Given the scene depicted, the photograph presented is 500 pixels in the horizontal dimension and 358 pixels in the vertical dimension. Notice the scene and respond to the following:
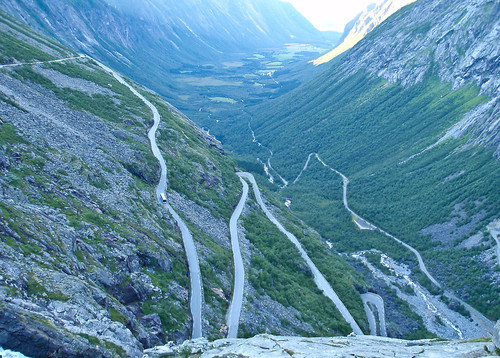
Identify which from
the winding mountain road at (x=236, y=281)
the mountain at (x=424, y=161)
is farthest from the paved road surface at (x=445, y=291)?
the winding mountain road at (x=236, y=281)

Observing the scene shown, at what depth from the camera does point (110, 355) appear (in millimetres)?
24172

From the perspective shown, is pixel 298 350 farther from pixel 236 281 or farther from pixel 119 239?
pixel 236 281

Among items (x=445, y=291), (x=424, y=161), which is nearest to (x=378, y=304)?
(x=445, y=291)

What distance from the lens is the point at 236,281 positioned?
51844 millimetres

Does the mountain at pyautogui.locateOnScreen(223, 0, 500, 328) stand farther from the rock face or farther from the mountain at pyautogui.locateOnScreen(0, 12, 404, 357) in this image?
the rock face

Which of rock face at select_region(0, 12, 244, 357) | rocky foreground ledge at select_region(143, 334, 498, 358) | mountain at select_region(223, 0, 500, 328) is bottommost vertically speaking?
rocky foreground ledge at select_region(143, 334, 498, 358)

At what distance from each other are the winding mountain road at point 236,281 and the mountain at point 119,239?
872 mm

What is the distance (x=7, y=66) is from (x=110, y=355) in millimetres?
70587

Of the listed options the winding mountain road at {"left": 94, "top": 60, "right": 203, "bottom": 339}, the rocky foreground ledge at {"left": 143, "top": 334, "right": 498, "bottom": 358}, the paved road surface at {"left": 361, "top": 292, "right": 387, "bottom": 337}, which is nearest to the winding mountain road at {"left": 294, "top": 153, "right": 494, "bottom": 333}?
the paved road surface at {"left": 361, "top": 292, "right": 387, "bottom": 337}

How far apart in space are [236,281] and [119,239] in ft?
60.0

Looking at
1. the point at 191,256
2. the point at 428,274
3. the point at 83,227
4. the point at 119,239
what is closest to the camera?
the point at 83,227

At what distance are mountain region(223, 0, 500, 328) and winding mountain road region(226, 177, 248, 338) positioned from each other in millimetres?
46605

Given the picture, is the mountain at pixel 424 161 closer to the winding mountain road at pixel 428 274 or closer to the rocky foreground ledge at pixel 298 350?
the winding mountain road at pixel 428 274

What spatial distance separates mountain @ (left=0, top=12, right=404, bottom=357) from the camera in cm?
2592
